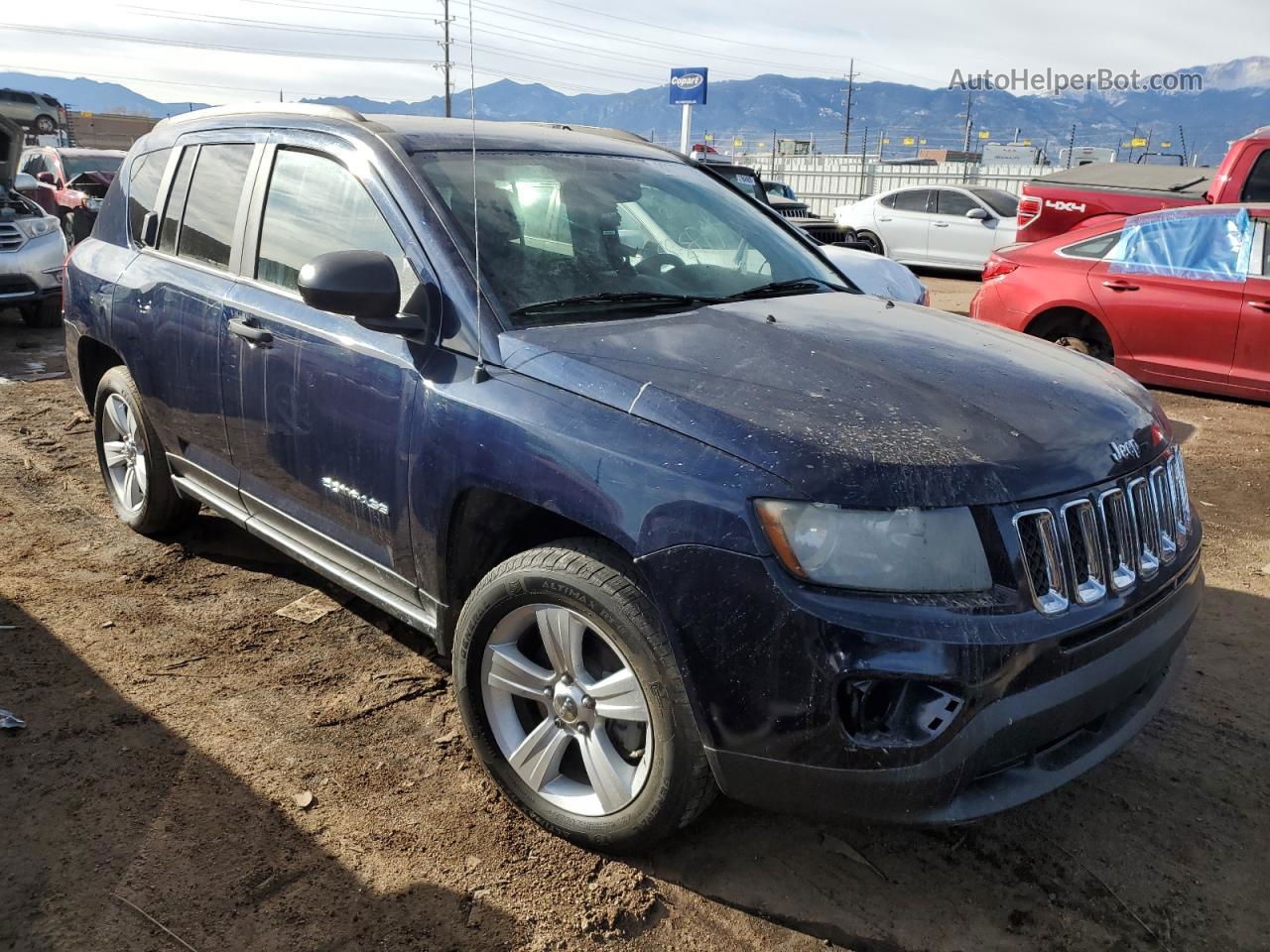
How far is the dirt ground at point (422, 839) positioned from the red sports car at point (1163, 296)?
3.67 m

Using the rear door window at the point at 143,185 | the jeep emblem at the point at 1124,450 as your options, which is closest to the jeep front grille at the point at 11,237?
the rear door window at the point at 143,185

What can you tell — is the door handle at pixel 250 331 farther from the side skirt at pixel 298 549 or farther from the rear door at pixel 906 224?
the rear door at pixel 906 224

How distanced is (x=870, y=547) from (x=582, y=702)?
0.84 m

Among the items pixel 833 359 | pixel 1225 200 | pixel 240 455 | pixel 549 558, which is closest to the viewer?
pixel 549 558

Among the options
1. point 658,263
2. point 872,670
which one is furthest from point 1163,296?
point 872,670

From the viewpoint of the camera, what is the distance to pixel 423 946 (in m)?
2.19

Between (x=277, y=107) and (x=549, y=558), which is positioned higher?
(x=277, y=107)

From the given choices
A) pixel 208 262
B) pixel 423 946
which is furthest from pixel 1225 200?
pixel 423 946

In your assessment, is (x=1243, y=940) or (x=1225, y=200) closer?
(x=1243, y=940)

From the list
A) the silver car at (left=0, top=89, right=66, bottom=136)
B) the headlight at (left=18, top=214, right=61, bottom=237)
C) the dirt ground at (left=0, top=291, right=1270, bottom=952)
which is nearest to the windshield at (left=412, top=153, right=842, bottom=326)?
the dirt ground at (left=0, top=291, right=1270, bottom=952)

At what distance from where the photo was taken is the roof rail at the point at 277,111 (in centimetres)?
321

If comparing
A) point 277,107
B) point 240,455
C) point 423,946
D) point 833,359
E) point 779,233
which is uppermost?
point 277,107

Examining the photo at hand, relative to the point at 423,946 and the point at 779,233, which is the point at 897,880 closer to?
the point at 423,946

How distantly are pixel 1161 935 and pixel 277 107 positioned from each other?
145 inches
